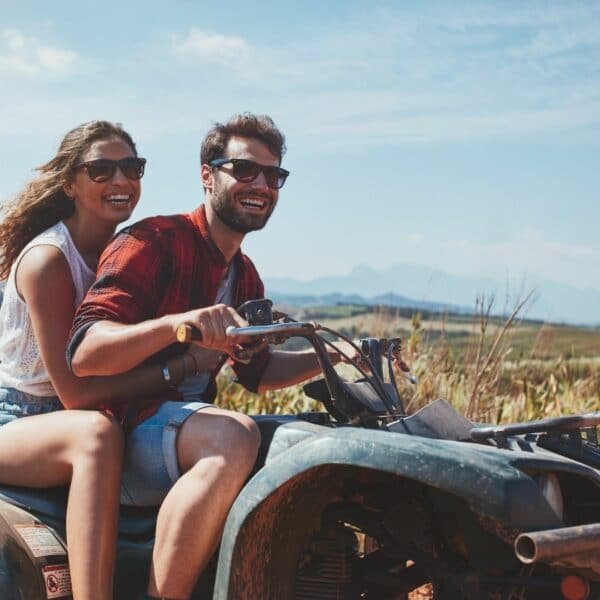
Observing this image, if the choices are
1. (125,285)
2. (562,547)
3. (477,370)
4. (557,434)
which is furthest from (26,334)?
(477,370)

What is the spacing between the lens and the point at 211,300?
3.69m

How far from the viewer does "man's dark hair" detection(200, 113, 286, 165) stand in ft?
12.6

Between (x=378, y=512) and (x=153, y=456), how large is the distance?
0.70m

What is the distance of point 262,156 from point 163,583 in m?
1.60

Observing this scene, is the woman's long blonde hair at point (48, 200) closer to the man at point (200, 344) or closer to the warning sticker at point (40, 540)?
the man at point (200, 344)

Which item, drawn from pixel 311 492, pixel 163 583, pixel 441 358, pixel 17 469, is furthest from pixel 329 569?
pixel 441 358

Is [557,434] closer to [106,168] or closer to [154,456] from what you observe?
[154,456]

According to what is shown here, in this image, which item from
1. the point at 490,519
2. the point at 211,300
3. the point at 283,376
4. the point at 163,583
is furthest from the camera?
the point at 283,376

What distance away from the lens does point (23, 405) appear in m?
3.68

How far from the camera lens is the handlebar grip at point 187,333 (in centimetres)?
288

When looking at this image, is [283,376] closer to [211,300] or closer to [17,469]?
[211,300]

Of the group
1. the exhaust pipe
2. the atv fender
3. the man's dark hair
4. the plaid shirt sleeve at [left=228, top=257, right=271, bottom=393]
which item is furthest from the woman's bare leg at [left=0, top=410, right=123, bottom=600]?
the exhaust pipe

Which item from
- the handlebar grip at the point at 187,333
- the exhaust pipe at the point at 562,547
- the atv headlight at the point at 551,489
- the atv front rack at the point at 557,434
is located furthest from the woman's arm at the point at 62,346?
the exhaust pipe at the point at 562,547

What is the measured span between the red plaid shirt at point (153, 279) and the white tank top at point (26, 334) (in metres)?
0.25
